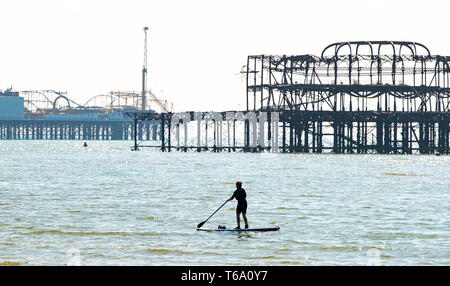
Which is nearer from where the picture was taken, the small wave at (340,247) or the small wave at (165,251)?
the small wave at (165,251)

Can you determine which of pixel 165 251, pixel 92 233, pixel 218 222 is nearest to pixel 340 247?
pixel 165 251

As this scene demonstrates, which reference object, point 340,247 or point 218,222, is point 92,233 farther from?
point 340,247

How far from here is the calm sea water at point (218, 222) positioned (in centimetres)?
2877

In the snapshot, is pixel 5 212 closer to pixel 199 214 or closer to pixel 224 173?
pixel 199 214

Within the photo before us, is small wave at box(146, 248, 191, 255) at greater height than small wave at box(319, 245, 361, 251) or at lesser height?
greater

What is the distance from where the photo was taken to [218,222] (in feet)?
130

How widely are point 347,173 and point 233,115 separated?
5306cm

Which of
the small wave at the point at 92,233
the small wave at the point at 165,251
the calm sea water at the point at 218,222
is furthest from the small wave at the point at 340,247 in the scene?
the small wave at the point at 92,233

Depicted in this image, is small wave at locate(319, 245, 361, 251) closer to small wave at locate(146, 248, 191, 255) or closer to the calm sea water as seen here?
the calm sea water

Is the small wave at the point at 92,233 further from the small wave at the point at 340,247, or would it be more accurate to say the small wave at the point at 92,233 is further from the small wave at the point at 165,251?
the small wave at the point at 340,247

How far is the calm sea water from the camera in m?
28.8

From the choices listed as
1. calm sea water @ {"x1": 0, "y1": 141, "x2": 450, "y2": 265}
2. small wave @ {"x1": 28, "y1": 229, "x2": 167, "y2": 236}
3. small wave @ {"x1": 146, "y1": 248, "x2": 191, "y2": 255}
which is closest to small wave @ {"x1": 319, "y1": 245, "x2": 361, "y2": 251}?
calm sea water @ {"x1": 0, "y1": 141, "x2": 450, "y2": 265}

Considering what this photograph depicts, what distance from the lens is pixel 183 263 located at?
1066 inches
